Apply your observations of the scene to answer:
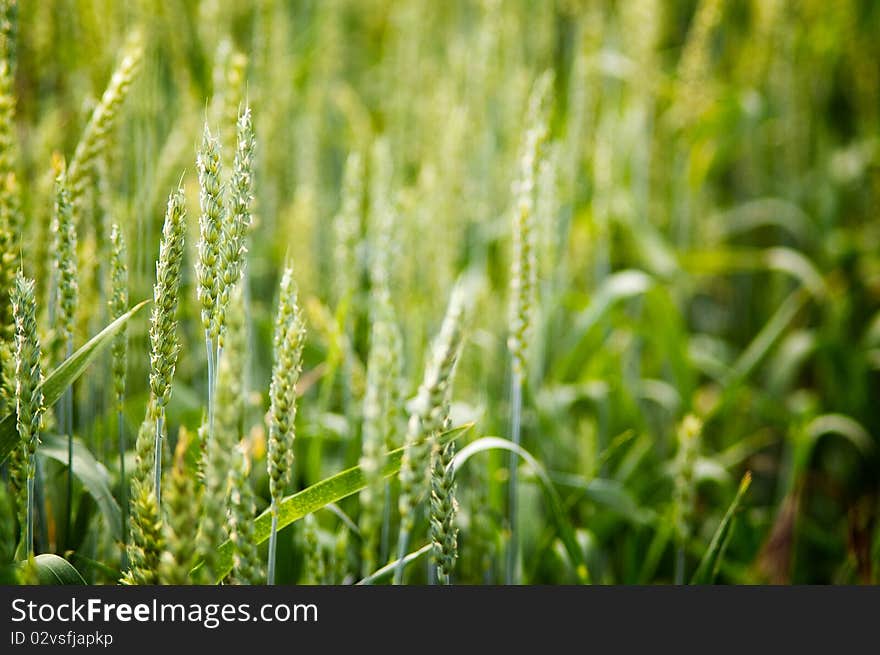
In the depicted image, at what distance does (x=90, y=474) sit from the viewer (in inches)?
29.3

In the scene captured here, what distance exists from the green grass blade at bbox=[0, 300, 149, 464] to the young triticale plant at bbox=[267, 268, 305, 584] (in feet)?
0.44

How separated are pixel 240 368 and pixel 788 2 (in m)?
1.79

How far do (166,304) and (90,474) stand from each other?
28cm

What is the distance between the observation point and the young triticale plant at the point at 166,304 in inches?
21.5

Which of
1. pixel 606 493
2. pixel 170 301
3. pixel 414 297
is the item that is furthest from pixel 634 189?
pixel 170 301

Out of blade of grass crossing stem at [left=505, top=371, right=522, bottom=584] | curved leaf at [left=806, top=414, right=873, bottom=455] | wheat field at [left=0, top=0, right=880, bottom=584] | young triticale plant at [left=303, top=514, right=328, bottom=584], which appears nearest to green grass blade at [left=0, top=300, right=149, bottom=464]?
wheat field at [left=0, top=0, right=880, bottom=584]

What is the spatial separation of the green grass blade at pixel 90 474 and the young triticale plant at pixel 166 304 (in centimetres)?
20

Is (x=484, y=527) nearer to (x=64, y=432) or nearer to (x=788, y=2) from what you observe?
(x=64, y=432)

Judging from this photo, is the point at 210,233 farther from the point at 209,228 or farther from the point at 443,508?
the point at 443,508

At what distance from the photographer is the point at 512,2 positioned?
5.20ft

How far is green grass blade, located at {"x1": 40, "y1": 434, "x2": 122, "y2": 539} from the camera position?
0.73 metres

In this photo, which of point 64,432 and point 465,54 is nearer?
point 64,432

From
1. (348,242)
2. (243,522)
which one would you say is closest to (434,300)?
(348,242)

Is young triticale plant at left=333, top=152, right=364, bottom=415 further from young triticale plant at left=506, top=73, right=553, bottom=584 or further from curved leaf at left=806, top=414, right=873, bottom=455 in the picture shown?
curved leaf at left=806, top=414, right=873, bottom=455
